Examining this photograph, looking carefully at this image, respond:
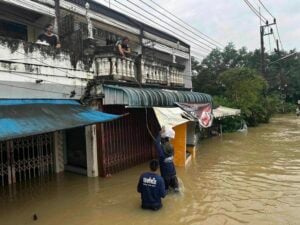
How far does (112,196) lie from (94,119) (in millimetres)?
1849

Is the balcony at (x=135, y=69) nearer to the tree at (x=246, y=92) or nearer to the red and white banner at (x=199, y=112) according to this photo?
the red and white banner at (x=199, y=112)

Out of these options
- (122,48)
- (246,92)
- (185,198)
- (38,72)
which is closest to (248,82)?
(246,92)

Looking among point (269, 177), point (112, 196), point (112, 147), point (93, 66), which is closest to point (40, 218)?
point (112, 196)

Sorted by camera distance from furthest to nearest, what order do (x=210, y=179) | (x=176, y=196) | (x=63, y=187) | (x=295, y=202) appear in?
(x=210, y=179) < (x=63, y=187) < (x=176, y=196) < (x=295, y=202)

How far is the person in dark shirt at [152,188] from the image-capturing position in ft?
20.8

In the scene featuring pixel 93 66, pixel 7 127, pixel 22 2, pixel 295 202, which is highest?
pixel 22 2

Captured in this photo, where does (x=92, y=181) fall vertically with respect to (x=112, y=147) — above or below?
below

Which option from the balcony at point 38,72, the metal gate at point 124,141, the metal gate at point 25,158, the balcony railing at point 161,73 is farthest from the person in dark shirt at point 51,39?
the balcony railing at point 161,73

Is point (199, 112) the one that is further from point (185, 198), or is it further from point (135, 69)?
point (185, 198)

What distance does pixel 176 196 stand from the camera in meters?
7.58

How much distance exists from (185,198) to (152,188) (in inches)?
56.6

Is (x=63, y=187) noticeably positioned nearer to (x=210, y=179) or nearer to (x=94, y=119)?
(x=94, y=119)

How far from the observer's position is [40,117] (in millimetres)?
6777

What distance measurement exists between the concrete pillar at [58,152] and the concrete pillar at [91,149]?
3.74 ft
